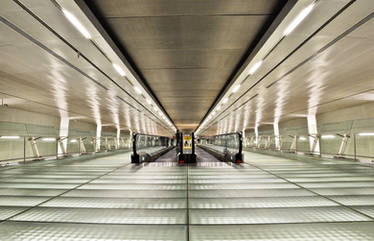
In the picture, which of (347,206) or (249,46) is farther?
(249,46)

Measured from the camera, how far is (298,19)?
12.8ft

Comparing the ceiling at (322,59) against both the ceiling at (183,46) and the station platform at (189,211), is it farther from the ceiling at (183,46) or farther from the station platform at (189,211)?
the station platform at (189,211)

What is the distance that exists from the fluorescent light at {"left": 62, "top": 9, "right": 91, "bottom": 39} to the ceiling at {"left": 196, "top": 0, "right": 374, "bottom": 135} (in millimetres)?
4477

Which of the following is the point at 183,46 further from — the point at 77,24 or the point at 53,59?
the point at 53,59

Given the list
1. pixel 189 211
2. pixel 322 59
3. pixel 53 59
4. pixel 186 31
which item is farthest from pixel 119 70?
pixel 322 59

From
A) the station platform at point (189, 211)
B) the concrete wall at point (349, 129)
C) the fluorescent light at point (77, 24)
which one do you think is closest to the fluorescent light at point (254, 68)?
the station platform at point (189, 211)

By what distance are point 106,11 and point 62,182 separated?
4794mm

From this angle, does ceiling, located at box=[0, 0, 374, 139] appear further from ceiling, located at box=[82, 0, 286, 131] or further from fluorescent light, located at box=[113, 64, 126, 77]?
fluorescent light, located at box=[113, 64, 126, 77]

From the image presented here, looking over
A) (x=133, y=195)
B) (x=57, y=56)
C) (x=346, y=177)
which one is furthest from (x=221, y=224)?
(x=57, y=56)

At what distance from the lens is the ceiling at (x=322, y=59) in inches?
153

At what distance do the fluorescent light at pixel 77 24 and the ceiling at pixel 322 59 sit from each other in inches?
Answer: 176

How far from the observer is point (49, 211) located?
10.5ft

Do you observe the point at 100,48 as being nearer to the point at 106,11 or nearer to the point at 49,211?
the point at 106,11

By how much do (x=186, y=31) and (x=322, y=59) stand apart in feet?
15.7
